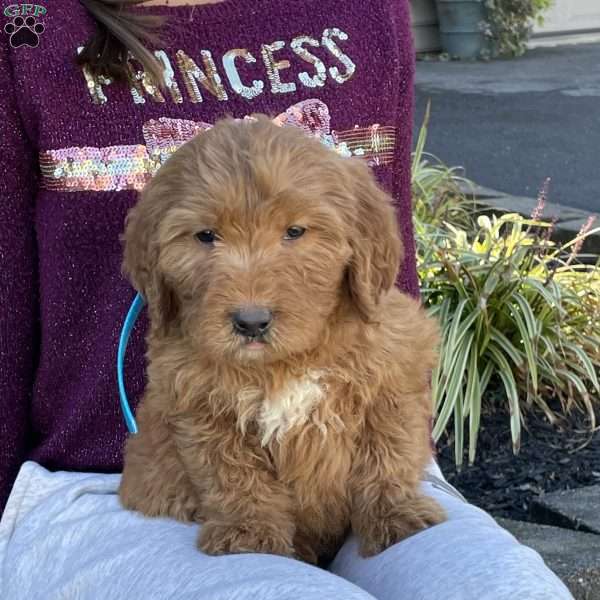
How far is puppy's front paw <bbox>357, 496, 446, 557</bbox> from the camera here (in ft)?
8.51

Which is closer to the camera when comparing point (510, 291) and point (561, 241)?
point (510, 291)

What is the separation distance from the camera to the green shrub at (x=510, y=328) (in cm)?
500

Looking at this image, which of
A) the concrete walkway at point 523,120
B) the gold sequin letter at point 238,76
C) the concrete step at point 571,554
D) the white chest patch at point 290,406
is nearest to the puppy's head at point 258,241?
the white chest patch at point 290,406

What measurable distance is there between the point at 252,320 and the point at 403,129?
4.42ft

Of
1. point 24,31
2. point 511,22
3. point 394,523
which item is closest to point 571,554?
point 394,523

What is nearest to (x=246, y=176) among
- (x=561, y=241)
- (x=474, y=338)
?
(x=474, y=338)

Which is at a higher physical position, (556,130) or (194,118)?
(194,118)

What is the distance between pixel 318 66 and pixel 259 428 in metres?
1.17

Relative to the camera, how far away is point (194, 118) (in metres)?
3.15

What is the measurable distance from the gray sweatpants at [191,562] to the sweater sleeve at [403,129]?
0.73m

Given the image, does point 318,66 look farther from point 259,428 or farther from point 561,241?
point 561,241

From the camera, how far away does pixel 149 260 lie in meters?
2.49

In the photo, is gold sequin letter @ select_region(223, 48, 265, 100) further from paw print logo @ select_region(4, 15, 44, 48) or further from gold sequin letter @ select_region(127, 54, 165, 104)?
paw print logo @ select_region(4, 15, 44, 48)
